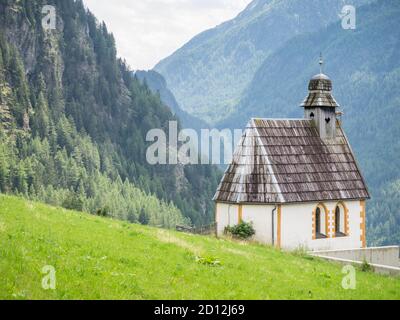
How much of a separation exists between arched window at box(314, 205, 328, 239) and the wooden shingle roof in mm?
887

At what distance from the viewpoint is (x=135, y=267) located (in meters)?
22.5

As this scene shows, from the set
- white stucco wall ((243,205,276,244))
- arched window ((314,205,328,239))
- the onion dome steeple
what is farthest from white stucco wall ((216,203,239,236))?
the onion dome steeple

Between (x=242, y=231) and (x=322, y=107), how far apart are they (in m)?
10.2

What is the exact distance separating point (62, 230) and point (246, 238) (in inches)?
643

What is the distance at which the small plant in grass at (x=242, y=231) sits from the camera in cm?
4112

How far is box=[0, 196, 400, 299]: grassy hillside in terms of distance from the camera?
1939cm

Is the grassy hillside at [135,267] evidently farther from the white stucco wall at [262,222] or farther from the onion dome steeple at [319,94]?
the onion dome steeple at [319,94]

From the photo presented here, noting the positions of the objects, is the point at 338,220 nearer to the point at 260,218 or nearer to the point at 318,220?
the point at 318,220
